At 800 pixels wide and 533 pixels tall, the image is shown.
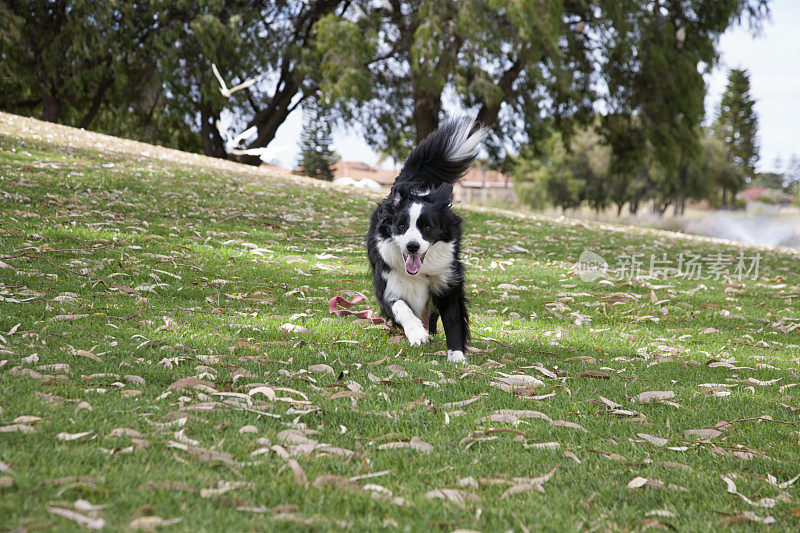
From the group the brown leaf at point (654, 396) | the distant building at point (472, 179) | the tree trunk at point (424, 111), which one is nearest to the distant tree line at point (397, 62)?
the tree trunk at point (424, 111)

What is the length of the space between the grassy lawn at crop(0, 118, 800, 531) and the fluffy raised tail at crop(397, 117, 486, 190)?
1.40 meters

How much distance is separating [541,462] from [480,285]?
5677mm

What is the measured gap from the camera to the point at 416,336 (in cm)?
507

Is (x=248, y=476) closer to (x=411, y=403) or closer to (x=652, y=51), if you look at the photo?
(x=411, y=403)

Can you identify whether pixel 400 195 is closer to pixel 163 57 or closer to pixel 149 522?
pixel 149 522

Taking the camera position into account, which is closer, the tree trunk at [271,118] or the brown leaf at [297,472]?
the brown leaf at [297,472]

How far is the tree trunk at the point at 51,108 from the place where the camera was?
25.9m

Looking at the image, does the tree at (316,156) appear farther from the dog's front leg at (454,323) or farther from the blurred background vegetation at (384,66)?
the dog's front leg at (454,323)

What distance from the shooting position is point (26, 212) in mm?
8820

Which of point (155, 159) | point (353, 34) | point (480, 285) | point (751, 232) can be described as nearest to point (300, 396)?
point (480, 285)

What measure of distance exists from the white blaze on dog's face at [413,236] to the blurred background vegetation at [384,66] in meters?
14.1

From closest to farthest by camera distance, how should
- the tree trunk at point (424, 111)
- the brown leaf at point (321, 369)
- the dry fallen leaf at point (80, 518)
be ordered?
the dry fallen leaf at point (80, 518) → the brown leaf at point (321, 369) → the tree trunk at point (424, 111)

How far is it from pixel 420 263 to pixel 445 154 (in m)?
1.38

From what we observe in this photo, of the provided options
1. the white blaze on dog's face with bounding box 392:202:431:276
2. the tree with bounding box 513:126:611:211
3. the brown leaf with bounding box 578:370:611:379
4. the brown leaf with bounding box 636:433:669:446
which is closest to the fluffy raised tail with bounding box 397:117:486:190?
the white blaze on dog's face with bounding box 392:202:431:276
